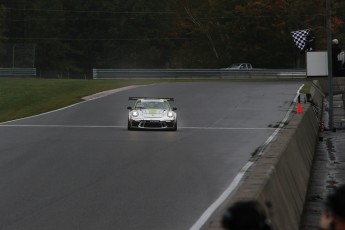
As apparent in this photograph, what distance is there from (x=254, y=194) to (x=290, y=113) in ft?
75.1

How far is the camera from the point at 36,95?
137 ft

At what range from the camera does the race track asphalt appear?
406 inches

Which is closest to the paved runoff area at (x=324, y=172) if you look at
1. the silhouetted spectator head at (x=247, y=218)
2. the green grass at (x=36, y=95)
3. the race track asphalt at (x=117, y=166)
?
the race track asphalt at (x=117, y=166)

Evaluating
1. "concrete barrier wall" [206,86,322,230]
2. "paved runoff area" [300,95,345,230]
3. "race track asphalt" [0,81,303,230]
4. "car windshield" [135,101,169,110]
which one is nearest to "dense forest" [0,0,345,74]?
"race track asphalt" [0,81,303,230]

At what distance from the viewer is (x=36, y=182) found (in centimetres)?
1333

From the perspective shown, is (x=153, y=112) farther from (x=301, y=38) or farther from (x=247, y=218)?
(x=247, y=218)

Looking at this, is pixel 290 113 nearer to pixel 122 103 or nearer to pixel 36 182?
pixel 122 103

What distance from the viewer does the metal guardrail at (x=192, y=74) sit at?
62156 mm

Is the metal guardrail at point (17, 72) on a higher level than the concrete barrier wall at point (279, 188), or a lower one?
higher

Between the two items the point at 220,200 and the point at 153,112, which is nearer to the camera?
the point at 220,200

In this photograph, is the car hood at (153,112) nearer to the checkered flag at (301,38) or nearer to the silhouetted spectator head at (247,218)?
the checkered flag at (301,38)

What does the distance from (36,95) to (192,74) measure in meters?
24.1

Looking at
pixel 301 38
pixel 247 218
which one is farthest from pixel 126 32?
pixel 247 218

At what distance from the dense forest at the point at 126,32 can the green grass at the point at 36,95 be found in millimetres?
34327
